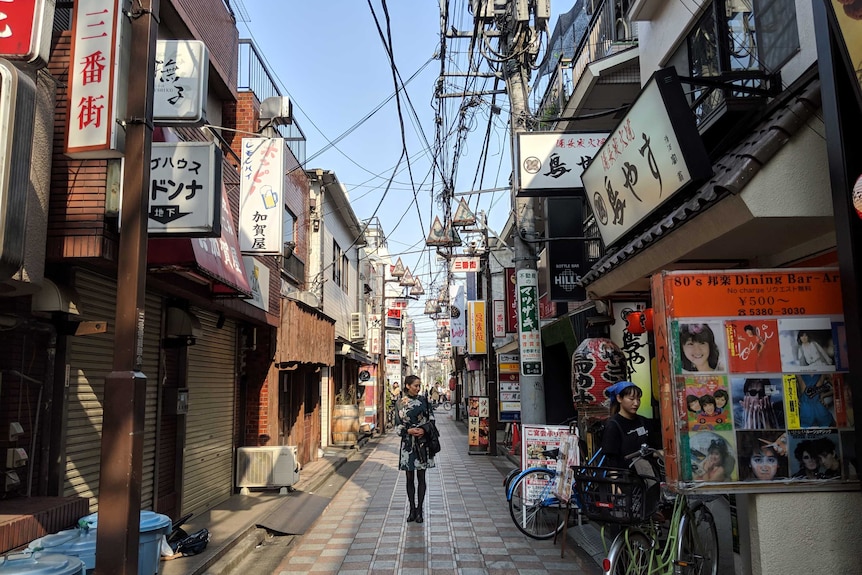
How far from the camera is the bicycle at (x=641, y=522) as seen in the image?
17.0 feet

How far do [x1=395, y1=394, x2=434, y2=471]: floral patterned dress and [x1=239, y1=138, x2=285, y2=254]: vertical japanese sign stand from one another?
334 cm

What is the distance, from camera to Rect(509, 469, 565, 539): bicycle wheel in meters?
8.44

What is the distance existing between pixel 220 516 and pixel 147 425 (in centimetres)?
209

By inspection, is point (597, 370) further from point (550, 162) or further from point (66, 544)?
point (66, 544)

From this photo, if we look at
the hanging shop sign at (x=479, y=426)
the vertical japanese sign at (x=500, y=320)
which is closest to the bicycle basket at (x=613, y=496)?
the hanging shop sign at (x=479, y=426)

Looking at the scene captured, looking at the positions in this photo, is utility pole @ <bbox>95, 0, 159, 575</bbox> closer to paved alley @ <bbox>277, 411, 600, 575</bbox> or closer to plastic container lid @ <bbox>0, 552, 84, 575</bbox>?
plastic container lid @ <bbox>0, 552, 84, 575</bbox>

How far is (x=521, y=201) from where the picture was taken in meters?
11.0

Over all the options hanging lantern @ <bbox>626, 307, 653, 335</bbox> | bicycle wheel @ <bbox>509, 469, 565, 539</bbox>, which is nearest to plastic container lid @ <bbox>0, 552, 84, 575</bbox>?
bicycle wheel @ <bbox>509, 469, 565, 539</bbox>

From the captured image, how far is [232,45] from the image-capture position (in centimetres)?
1175

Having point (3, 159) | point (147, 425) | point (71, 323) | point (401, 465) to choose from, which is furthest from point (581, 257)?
point (3, 159)

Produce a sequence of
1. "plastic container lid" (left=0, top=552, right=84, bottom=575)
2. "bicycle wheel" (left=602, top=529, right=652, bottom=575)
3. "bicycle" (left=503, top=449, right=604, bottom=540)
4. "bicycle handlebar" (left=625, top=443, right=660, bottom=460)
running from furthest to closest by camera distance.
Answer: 1. "bicycle" (left=503, top=449, right=604, bottom=540)
2. "bicycle handlebar" (left=625, top=443, right=660, bottom=460)
3. "bicycle wheel" (left=602, top=529, right=652, bottom=575)
4. "plastic container lid" (left=0, top=552, right=84, bottom=575)

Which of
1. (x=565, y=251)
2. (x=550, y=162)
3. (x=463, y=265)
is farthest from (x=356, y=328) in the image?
(x=550, y=162)

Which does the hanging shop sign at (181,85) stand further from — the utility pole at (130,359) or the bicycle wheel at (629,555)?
the bicycle wheel at (629,555)

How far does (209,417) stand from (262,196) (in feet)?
13.0
